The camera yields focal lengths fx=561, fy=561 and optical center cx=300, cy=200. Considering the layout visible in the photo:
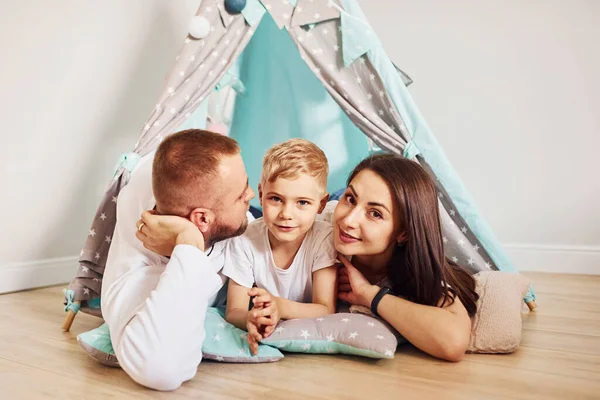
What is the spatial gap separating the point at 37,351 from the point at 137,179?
0.60 m

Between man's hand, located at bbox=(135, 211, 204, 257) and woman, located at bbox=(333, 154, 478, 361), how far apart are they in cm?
46

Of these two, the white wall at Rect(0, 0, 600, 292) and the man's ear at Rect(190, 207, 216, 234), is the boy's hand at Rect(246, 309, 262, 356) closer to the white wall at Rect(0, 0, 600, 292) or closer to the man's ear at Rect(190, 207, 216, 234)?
the man's ear at Rect(190, 207, 216, 234)

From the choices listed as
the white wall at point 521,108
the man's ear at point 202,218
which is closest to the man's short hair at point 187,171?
the man's ear at point 202,218

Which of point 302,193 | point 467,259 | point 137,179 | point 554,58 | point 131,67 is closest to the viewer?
point 302,193

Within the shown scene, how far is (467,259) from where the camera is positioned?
209 centimetres

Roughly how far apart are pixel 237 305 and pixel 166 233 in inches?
13.8

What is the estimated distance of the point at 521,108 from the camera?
10.3ft

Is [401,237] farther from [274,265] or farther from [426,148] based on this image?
[426,148]

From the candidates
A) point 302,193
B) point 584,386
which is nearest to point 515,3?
point 302,193

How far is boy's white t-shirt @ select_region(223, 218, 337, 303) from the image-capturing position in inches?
66.6

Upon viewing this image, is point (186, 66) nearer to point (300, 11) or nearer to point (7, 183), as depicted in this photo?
point (300, 11)

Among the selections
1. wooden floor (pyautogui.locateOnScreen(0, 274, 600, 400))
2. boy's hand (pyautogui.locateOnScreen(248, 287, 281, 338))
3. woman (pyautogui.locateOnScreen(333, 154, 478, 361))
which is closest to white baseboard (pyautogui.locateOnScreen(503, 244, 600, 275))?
wooden floor (pyautogui.locateOnScreen(0, 274, 600, 400))

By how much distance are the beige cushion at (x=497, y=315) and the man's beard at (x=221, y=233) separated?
73 centimetres

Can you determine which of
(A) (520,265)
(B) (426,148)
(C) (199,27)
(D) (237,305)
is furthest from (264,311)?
(A) (520,265)
